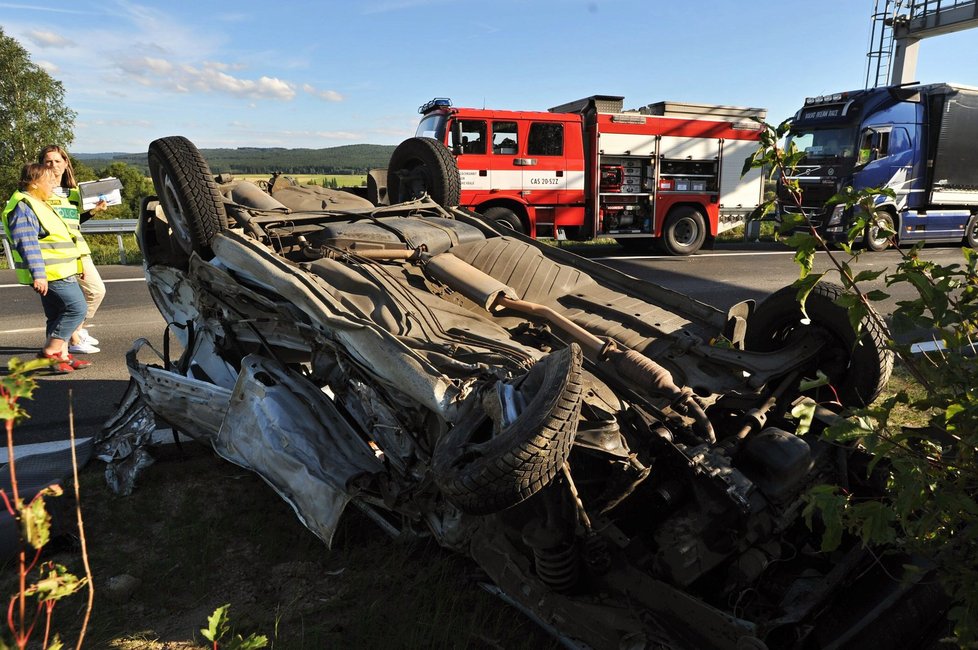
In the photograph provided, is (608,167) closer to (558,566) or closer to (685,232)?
(685,232)

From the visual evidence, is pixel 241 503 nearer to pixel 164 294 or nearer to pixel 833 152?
pixel 164 294

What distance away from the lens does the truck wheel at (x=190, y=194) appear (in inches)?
149

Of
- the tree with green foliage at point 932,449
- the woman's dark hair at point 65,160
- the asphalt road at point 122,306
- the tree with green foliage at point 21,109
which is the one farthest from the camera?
the tree with green foliage at point 21,109

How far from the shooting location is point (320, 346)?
3078mm

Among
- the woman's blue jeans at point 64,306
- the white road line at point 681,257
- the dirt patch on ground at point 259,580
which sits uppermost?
the woman's blue jeans at point 64,306

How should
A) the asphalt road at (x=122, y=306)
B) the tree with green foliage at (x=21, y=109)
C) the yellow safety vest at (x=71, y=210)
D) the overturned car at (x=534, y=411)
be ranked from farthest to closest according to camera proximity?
the tree with green foliage at (x=21, y=109) < the yellow safety vest at (x=71, y=210) < the asphalt road at (x=122, y=306) < the overturned car at (x=534, y=411)

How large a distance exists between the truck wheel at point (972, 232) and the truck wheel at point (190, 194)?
1761 cm

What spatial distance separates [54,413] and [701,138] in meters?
13.1

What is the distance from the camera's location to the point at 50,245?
5.65m

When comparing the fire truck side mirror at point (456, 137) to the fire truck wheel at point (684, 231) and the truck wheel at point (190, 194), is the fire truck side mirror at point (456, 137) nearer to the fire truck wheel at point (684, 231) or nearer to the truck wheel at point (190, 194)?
the fire truck wheel at point (684, 231)

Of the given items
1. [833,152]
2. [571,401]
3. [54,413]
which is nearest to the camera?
[571,401]

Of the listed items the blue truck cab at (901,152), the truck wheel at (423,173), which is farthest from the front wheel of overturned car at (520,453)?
the blue truck cab at (901,152)

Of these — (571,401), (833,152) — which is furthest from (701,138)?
(571,401)

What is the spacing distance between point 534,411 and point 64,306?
5306 millimetres
